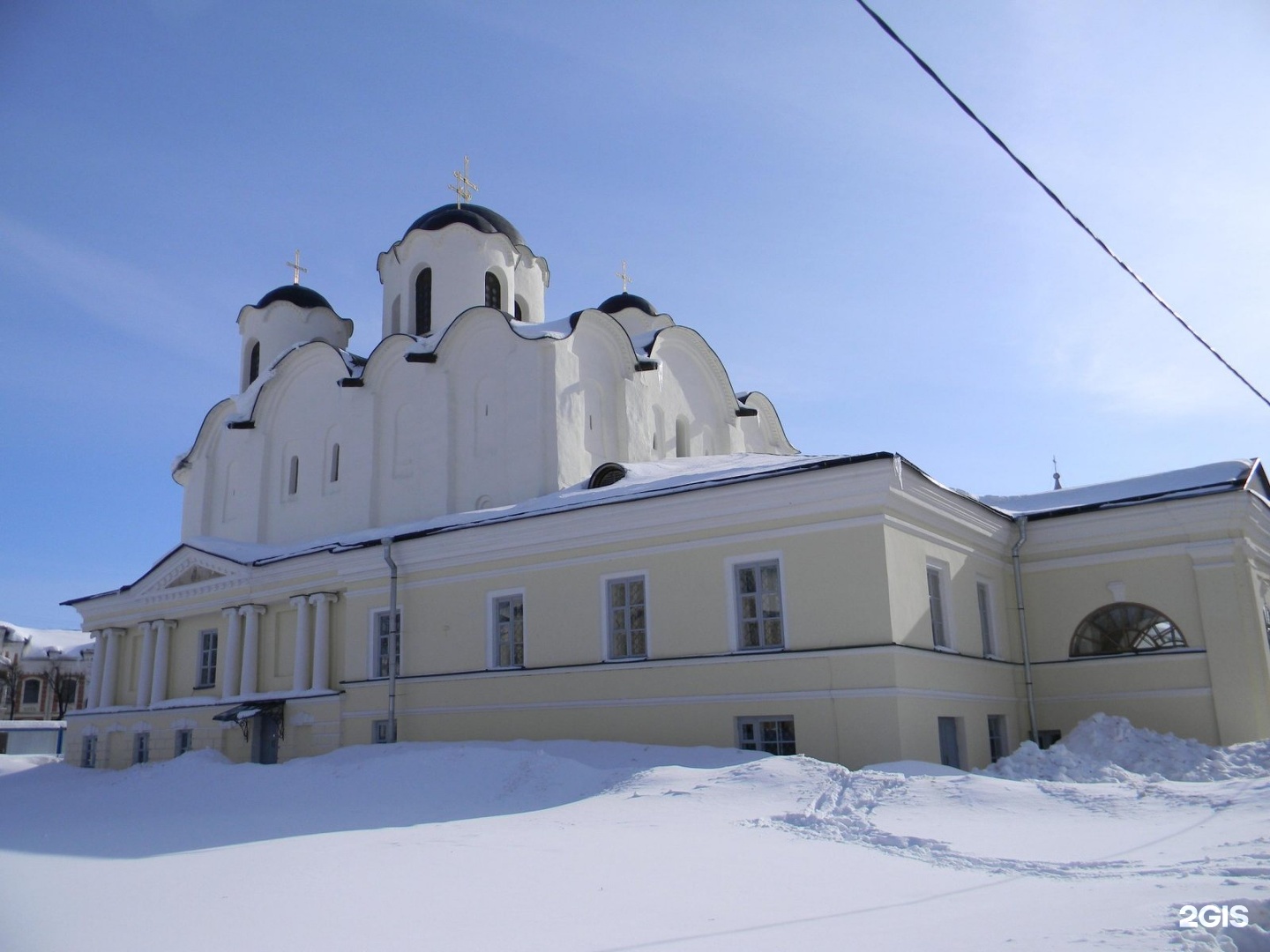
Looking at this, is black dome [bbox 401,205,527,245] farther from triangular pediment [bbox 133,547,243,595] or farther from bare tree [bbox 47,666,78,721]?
bare tree [bbox 47,666,78,721]

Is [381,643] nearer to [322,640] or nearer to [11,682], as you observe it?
[322,640]

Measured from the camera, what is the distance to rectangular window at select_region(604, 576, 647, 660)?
49.6 feet

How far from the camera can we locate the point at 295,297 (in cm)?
2839

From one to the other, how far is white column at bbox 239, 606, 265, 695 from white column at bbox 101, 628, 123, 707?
5452mm

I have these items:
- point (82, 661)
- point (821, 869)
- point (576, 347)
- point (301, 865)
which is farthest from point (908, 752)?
point (82, 661)

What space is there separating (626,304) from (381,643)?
12471mm

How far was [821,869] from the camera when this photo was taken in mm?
7406

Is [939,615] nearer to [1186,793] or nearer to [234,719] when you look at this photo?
[1186,793]

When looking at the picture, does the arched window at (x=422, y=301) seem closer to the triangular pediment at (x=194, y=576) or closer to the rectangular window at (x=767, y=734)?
the triangular pediment at (x=194, y=576)

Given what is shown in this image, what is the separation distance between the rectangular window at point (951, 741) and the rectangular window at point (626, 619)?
4188mm

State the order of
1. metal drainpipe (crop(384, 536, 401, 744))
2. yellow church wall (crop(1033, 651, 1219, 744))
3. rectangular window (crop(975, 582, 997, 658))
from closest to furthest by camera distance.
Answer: yellow church wall (crop(1033, 651, 1219, 744)) → rectangular window (crop(975, 582, 997, 658)) → metal drainpipe (crop(384, 536, 401, 744))

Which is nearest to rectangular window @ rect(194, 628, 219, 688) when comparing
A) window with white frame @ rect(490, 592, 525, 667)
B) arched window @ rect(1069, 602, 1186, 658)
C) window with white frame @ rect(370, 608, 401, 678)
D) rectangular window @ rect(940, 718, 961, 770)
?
window with white frame @ rect(370, 608, 401, 678)

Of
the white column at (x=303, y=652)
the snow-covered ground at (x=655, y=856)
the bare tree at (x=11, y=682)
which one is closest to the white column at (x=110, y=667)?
the white column at (x=303, y=652)

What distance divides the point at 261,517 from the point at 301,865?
61.4ft
